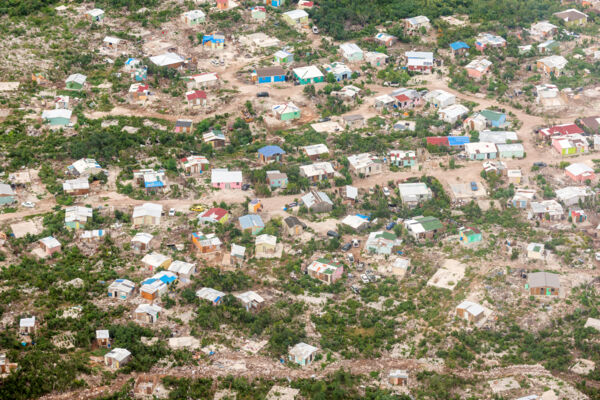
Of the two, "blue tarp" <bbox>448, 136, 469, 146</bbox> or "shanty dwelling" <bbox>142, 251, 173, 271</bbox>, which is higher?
"blue tarp" <bbox>448, 136, 469, 146</bbox>

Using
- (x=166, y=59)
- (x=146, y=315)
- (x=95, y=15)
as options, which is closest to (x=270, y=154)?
(x=166, y=59)

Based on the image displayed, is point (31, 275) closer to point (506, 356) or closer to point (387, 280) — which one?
point (387, 280)

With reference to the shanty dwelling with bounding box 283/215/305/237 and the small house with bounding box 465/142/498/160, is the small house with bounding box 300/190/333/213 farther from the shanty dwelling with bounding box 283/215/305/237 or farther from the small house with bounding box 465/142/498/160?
the small house with bounding box 465/142/498/160

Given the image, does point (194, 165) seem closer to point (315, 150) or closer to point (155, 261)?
point (315, 150)

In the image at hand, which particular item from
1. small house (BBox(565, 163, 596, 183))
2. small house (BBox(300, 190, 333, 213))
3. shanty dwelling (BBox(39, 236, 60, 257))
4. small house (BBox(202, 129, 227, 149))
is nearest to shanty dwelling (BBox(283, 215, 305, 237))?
small house (BBox(300, 190, 333, 213))

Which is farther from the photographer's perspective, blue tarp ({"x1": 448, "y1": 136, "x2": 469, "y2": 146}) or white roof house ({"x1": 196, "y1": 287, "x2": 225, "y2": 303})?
blue tarp ({"x1": 448, "y1": 136, "x2": 469, "y2": 146})

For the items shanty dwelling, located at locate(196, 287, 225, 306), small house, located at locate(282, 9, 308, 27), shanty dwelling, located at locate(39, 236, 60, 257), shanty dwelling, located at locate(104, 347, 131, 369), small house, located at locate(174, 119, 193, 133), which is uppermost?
small house, located at locate(282, 9, 308, 27)

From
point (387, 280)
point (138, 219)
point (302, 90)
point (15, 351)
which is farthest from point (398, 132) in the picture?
point (15, 351)
